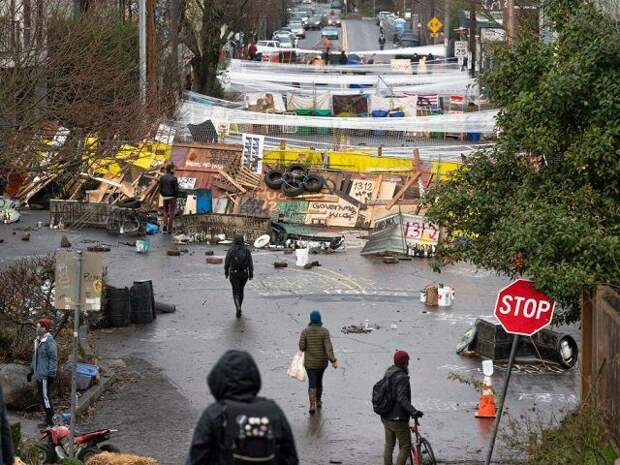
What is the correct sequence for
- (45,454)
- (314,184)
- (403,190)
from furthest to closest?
(314,184)
(403,190)
(45,454)

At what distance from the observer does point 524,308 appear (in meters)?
13.7

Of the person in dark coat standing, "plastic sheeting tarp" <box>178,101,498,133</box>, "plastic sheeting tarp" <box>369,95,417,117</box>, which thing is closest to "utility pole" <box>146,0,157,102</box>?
"plastic sheeting tarp" <box>178,101,498,133</box>

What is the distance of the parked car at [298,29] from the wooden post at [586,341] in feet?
306

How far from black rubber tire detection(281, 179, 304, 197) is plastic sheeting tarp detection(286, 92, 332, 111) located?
861 inches

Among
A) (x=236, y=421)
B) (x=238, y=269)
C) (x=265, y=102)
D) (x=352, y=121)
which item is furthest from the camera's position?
(x=265, y=102)

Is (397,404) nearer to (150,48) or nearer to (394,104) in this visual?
(150,48)

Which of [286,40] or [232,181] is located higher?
[286,40]

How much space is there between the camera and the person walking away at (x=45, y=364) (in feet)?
50.8

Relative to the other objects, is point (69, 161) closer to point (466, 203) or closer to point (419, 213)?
point (466, 203)

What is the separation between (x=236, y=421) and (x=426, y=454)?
753 cm

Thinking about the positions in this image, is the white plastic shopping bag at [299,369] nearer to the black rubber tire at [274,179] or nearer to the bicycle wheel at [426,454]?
the bicycle wheel at [426,454]

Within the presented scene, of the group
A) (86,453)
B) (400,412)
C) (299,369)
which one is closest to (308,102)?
(299,369)

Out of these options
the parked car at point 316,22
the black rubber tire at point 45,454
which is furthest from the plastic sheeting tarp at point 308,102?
the parked car at point 316,22

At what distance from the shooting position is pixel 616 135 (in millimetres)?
13602
